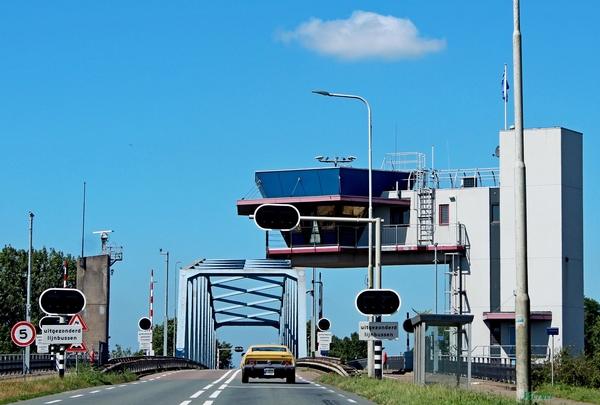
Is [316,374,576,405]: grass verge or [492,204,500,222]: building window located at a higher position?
[492,204,500,222]: building window

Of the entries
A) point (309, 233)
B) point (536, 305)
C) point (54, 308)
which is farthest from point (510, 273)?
point (54, 308)

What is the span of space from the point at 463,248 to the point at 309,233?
10.4 m

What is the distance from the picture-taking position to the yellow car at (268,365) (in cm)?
3603

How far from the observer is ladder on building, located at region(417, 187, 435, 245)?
6134cm

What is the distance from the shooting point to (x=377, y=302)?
2930 centimetres

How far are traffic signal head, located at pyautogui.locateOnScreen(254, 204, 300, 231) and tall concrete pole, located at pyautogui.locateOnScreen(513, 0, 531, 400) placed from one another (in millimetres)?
8562

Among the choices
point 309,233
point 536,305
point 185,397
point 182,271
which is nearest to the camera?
point 185,397

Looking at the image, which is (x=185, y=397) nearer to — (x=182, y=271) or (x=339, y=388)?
(x=339, y=388)

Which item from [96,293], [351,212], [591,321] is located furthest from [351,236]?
[591,321]

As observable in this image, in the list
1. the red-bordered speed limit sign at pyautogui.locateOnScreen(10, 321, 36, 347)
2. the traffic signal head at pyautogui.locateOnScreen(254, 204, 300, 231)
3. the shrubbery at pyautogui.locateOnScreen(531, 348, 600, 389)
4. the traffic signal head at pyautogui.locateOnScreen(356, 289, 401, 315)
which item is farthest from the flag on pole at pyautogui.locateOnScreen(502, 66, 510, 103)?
the red-bordered speed limit sign at pyautogui.locateOnScreen(10, 321, 36, 347)

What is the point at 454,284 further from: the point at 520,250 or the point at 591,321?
the point at 591,321

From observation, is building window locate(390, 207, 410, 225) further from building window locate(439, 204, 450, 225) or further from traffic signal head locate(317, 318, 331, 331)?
traffic signal head locate(317, 318, 331, 331)

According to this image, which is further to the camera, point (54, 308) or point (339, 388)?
point (339, 388)

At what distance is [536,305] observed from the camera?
54.0 metres
